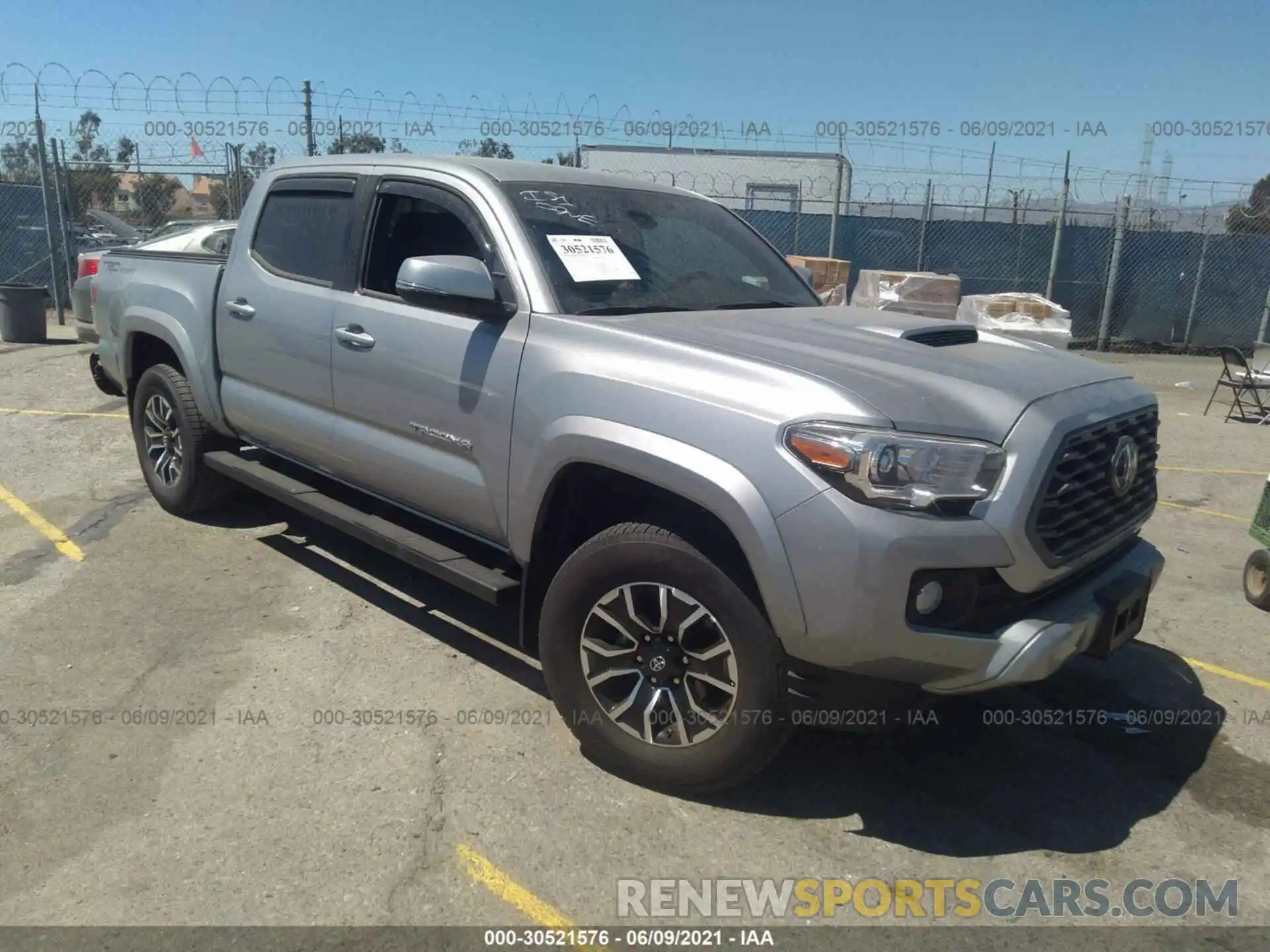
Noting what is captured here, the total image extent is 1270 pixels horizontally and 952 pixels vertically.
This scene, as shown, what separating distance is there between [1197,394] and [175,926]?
13.3 m

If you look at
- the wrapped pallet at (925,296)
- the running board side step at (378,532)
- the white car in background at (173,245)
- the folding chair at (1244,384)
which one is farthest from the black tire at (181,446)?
the folding chair at (1244,384)

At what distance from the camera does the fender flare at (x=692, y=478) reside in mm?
2752

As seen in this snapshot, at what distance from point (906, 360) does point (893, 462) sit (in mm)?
625

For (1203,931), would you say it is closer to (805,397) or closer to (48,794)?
(805,397)

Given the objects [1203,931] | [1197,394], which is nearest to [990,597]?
[1203,931]

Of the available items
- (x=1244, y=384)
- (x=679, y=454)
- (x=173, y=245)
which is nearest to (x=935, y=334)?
(x=679, y=454)

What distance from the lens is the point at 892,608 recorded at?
2654mm

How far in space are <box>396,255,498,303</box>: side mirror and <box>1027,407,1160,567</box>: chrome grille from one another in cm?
198

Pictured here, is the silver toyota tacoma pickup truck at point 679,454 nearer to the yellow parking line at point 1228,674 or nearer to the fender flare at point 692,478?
the fender flare at point 692,478

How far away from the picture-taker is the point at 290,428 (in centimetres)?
466

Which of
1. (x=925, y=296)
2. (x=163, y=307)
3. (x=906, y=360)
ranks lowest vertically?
(x=925, y=296)

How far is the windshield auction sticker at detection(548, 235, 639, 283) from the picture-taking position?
369 cm

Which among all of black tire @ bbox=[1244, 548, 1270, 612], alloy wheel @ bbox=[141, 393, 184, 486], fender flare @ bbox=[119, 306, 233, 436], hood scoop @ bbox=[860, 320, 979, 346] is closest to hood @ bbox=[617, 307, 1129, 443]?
hood scoop @ bbox=[860, 320, 979, 346]

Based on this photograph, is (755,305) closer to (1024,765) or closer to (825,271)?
(1024,765)
